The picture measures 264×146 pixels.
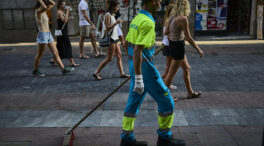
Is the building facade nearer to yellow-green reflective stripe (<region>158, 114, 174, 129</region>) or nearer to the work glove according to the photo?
yellow-green reflective stripe (<region>158, 114, 174, 129</region>)

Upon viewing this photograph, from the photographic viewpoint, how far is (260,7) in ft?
46.2

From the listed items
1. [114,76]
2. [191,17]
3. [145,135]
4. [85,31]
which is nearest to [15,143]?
[145,135]

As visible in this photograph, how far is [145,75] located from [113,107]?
200 cm

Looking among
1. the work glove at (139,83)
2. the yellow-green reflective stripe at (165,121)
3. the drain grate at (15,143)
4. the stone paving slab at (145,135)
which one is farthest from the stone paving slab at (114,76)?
the work glove at (139,83)

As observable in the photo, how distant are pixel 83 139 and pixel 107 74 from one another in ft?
12.8

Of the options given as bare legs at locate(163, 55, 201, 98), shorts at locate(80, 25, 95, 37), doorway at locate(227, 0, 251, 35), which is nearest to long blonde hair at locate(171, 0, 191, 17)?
bare legs at locate(163, 55, 201, 98)

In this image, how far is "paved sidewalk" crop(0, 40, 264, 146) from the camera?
170 inches

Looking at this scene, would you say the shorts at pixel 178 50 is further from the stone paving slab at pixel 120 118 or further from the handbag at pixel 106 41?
the handbag at pixel 106 41

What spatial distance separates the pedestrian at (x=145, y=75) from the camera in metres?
Answer: 3.51

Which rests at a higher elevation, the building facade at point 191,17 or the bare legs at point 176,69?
the building facade at point 191,17

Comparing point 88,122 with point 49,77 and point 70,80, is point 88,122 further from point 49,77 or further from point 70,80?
point 49,77

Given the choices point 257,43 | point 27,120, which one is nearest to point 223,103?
point 27,120

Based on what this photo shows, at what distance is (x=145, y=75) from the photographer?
145 inches

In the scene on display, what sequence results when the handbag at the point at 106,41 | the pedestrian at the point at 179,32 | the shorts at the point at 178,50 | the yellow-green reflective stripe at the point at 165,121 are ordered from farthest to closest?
the handbag at the point at 106,41, the shorts at the point at 178,50, the pedestrian at the point at 179,32, the yellow-green reflective stripe at the point at 165,121
